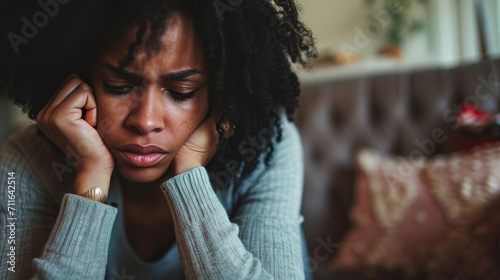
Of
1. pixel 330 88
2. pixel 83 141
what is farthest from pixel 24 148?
pixel 330 88

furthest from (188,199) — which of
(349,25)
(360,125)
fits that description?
(349,25)

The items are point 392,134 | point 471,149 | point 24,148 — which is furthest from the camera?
point 392,134

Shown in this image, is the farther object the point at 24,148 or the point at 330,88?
the point at 330,88

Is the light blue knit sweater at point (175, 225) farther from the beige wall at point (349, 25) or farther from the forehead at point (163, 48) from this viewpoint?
the beige wall at point (349, 25)

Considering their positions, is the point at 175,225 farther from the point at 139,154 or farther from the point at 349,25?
the point at 349,25

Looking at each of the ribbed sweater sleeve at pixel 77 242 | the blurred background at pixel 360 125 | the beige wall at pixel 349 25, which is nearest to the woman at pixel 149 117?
the ribbed sweater sleeve at pixel 77 242

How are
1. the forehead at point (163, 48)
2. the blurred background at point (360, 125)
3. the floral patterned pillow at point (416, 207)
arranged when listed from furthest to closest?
the blurred background at point (360, 125) < the floral patterned pillow at point (416, 207) < the forehead at point (163, 48)

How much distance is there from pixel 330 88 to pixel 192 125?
84 cm

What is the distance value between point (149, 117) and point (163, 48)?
93 millimetres

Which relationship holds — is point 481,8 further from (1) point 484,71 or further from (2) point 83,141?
(2) point 83,141

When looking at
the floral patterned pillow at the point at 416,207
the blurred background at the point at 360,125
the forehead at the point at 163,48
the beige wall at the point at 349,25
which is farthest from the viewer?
the beige wall at the point at 349,25

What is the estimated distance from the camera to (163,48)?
503 mm

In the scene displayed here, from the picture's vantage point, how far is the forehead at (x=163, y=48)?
0.49m

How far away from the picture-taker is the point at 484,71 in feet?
3.71
